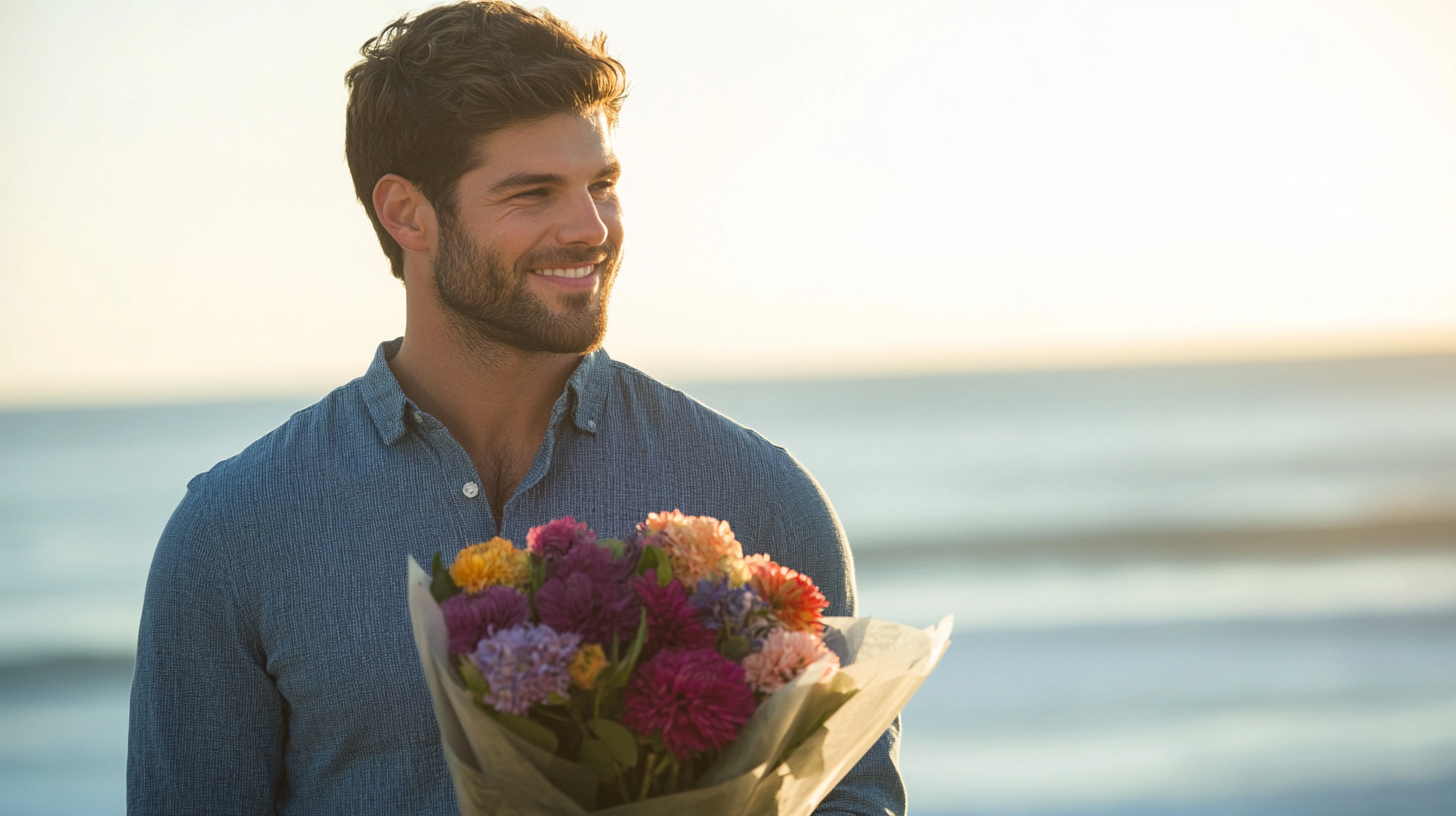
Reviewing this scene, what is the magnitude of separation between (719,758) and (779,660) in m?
0.15

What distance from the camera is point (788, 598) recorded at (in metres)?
1.56

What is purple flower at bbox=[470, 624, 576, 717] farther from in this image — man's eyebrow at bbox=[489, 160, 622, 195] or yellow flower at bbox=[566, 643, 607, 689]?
man's eyebrow at bbox=[489, 160, 622, 195]

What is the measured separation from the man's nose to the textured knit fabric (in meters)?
0.28

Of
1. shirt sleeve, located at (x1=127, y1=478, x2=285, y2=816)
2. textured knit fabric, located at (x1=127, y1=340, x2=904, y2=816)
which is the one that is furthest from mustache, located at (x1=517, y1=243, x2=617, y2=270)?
shirt sleeve, located at (x1=127, y1=478, x2=285, y2=816)

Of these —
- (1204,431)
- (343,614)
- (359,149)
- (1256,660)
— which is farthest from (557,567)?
(1204,431)

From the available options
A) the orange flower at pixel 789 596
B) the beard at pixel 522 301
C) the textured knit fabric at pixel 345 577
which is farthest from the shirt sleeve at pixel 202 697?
the orange flower at pixel 789 596

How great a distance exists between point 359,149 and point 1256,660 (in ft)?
24.1

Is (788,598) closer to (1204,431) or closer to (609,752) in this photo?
(609,752)

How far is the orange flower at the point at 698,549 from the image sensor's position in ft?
5.13

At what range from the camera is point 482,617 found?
4.75 ft

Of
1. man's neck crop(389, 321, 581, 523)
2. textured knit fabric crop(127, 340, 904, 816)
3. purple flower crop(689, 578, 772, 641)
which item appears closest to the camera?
purple flower crop(689, 578, 772, 641)

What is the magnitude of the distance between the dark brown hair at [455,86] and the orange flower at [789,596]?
3.44 ft

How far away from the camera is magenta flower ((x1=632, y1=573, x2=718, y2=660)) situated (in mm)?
1441

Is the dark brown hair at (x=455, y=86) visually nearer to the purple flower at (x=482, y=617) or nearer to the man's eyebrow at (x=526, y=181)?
the man's eyebrow at (x=526, y=181)
